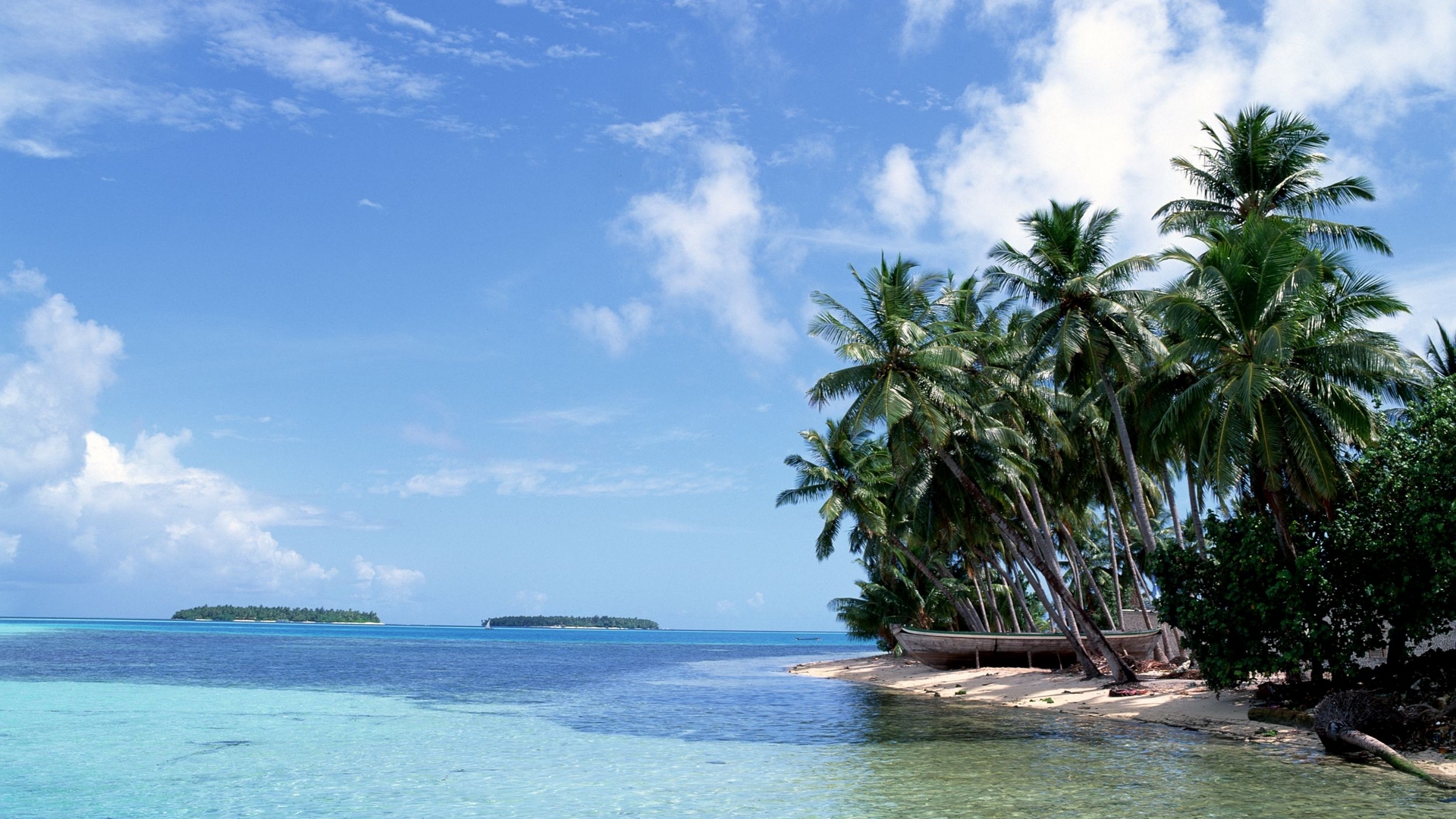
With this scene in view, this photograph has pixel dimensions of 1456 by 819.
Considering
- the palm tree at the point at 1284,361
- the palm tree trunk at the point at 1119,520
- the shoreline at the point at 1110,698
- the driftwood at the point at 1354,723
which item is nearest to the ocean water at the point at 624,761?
the driftwood at the point at 1354,723

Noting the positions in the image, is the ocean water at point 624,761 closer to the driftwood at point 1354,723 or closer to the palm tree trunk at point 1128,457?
the driftwood at point 1354,723

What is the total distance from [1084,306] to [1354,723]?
11458mm

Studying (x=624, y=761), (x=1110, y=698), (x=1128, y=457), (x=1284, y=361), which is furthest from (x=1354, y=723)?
(x=624, y=761)

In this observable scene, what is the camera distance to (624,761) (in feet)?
51.2

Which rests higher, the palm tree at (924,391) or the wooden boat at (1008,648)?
the palm tree at (924,391)

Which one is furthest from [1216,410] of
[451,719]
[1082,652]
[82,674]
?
[82,674]

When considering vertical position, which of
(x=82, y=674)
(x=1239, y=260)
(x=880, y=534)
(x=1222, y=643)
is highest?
(x=1239, y=260)

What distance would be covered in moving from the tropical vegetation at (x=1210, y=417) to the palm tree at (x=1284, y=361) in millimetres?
41

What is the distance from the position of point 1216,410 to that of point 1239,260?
2653mm

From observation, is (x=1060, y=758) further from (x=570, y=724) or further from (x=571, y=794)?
(x=570, y=724)

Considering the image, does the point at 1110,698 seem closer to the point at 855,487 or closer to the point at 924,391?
the point at 924,391

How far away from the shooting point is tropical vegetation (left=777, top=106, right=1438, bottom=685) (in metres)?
16.0

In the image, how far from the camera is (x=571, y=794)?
12.8m

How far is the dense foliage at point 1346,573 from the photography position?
1470 cm
